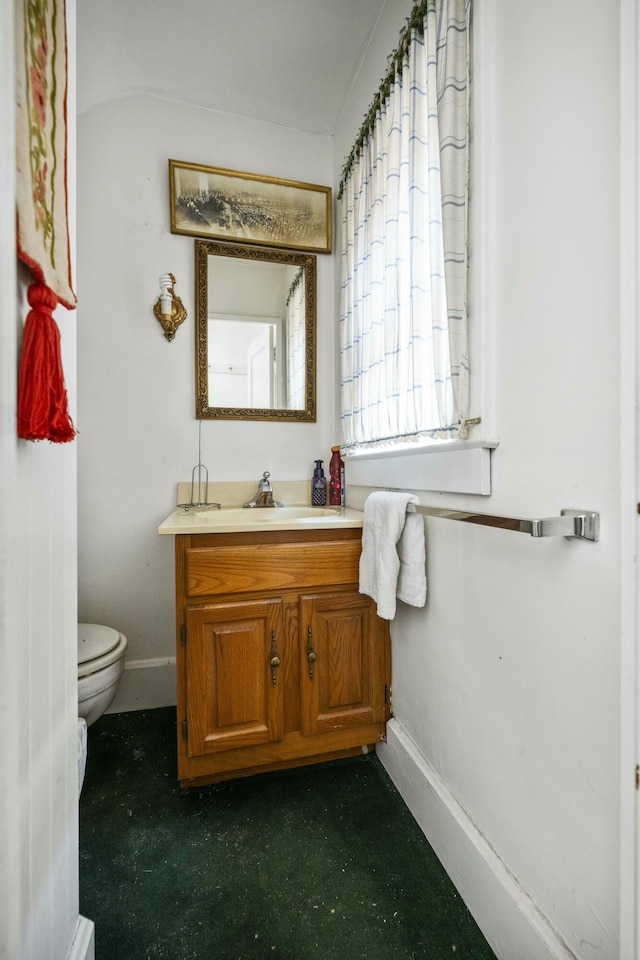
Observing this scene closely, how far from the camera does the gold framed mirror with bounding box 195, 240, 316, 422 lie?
6.05ft

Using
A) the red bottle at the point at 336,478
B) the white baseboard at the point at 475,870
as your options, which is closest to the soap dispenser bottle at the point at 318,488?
the red bottle at the point at 336,478

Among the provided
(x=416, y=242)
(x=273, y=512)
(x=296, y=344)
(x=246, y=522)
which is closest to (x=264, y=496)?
(x=273, y=512)

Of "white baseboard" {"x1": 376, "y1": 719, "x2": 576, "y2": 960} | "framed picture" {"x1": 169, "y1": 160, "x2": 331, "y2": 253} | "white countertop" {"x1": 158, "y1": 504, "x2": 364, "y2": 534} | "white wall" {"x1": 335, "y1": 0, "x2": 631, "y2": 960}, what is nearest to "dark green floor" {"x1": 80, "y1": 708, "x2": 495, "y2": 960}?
"white baseboard" {"x1": 376, "y1": 719, "x2": 576, "y2": 960}

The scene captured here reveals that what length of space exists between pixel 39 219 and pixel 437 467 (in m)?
0.93

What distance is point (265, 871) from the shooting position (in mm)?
1063

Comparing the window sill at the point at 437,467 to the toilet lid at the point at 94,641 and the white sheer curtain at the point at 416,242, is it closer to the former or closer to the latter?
the white sheer curtain at the point at 416,242

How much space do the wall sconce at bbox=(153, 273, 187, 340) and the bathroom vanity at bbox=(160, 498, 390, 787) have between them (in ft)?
3.26

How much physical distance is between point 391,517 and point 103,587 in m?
1.32

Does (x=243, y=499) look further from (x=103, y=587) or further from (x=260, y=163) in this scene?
(x=260, y=163)

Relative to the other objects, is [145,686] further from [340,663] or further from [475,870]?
[475,870]

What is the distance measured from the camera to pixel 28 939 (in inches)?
22.0

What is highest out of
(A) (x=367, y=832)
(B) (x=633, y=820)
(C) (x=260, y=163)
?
(C) (x=260, y=163)

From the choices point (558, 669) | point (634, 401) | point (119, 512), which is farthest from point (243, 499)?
point (634, 401)

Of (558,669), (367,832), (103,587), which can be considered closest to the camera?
(558,669)
